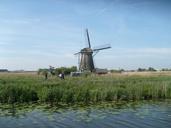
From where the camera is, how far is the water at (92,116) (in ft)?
50.3

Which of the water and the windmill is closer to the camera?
the water

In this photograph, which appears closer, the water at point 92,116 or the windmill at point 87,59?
the water at point 92,116

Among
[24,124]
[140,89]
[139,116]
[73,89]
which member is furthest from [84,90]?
[24,124]

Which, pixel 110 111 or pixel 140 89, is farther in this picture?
pixel 140 89

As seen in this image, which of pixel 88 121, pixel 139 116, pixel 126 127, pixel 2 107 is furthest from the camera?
pixel 2 107

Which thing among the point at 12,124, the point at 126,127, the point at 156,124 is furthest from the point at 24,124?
the point at 156,124

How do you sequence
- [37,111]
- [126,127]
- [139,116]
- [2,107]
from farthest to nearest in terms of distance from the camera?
[2,107] → [37,111] → [139,116] → [126,127]

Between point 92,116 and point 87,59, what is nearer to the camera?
point 92,116

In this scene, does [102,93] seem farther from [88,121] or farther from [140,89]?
[88,121]

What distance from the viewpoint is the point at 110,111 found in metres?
19.4

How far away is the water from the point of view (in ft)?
50.3

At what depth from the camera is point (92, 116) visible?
696 inches

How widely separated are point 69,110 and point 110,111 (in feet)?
7.11

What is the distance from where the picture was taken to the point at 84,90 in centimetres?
2433
